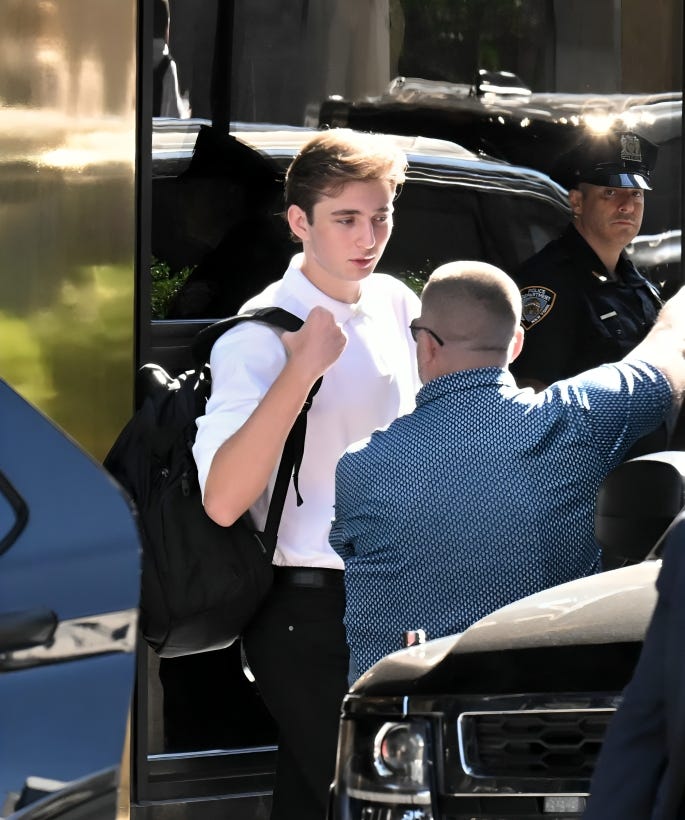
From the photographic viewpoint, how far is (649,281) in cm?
573

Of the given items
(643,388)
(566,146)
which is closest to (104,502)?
(643,388)

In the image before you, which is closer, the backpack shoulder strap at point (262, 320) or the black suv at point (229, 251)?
the backpack shoulder strap at point (262, 320)

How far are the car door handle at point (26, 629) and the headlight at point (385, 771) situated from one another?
23.7 inches

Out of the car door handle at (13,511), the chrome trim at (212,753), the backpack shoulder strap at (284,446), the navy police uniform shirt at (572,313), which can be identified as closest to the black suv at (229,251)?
the chrome trim at (212,753)

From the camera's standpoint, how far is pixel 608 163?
565 centimetres

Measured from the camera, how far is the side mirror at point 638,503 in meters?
2.95

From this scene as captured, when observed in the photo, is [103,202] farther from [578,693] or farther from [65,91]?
[578,693]

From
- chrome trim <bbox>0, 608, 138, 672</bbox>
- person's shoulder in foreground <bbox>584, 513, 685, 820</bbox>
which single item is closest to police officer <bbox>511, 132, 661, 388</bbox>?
chrome trim <bbox>0, 608, 138, 672</bbox>

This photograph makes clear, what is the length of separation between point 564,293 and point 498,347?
6.44ft

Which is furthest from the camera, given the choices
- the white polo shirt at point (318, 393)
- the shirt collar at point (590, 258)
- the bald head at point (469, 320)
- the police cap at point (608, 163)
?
the police cap at point (608, 163)

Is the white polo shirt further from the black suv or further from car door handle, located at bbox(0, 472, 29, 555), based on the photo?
car door handle, located at bbox(0, 472, 29, 555)

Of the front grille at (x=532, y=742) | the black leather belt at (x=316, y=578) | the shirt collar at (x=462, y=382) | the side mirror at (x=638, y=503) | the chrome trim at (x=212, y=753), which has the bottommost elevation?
the chrome trim at (x=212, y=753)

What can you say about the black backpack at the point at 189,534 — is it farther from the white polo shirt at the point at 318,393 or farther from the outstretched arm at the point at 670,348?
the outstretched arm at the point at 670,348

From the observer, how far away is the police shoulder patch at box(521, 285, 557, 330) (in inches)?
210
